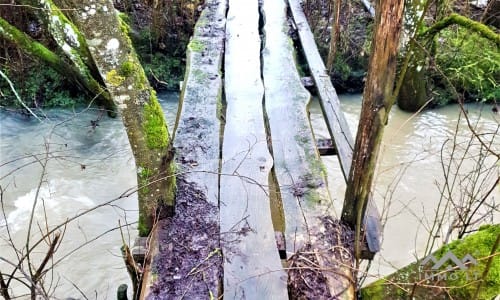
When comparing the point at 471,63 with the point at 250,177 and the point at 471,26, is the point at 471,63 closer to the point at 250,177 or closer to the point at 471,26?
the point at 471,26

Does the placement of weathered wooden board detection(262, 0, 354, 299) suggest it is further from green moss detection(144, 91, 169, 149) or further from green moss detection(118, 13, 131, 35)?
green moss detection(118, 13, 131, 35)

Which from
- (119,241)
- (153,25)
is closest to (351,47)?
(153,25)

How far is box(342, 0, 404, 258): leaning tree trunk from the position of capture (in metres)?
1.98

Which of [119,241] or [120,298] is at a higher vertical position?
[120,298]

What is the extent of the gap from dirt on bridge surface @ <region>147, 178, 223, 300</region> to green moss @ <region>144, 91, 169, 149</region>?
0.52m

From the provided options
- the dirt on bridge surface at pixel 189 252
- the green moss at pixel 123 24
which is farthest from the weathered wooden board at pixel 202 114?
the green moss at pixel 123 24

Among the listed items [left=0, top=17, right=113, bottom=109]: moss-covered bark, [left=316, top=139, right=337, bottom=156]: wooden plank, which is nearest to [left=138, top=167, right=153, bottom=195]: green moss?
[left=316, top=139, right=337, bottom=156]: wooden plank

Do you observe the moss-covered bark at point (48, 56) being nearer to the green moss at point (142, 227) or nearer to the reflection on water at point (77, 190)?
the reflection on water at point (77, 190)

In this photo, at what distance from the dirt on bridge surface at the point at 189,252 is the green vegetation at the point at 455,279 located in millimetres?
909

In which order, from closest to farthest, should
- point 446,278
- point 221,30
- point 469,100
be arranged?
point 446,278, point 221,30, point 469,100

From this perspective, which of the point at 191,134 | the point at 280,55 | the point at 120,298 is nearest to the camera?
the point at 120,298

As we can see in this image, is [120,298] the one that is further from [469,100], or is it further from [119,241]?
[469,100]

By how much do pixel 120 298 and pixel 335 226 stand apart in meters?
1.42

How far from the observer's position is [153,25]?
7.89 metres
